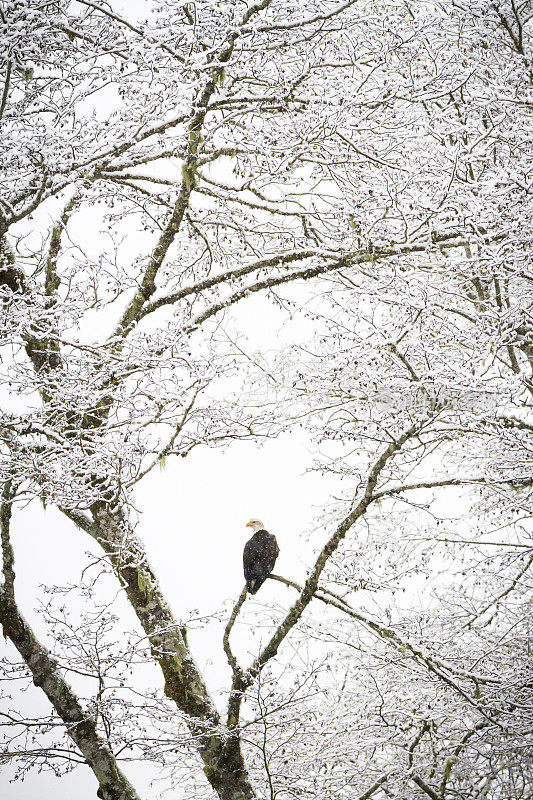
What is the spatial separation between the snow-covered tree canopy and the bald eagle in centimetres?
45

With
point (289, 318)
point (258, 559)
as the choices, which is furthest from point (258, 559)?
point (289, 318)

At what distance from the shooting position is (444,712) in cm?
479

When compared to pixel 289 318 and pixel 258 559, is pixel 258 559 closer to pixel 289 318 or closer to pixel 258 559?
pixel 258 559

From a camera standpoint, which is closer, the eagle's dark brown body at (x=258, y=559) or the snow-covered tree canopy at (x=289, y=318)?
the snow-covered tree canopy at (x=289, y=318)

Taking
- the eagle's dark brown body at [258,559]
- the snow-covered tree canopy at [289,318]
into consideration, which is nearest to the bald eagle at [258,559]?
the eagle's dark brown body at [258,559]

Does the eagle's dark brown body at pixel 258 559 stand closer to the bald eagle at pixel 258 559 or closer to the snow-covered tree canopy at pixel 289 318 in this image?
the bald eagle at pixel 258 559

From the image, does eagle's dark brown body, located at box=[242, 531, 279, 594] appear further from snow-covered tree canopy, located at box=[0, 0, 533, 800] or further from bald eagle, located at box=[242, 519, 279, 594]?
snow-covered tree canopy, located at box=[0, 0, 533, 800]

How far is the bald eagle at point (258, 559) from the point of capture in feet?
15.9

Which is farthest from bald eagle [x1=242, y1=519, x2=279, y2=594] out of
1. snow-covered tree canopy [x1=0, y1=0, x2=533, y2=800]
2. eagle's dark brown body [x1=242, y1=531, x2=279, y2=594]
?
snow-covered tree canopy [x1=0, y1=0, x2=533, y2=800]

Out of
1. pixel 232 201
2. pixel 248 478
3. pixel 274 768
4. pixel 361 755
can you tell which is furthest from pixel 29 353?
pixel 248 478

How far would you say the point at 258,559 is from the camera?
16.0 feet

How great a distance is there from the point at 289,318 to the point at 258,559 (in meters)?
1.79

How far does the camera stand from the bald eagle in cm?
486

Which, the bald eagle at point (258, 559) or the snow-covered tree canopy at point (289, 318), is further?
the bald eagle at point (258, 559)
